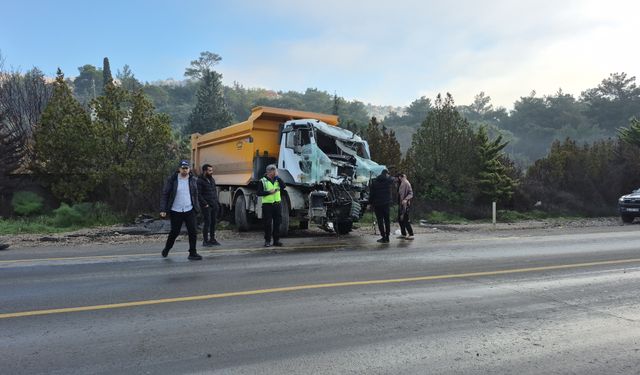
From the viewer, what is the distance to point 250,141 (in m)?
14.2

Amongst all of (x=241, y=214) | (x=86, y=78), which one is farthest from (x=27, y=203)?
(x=86, y=78)

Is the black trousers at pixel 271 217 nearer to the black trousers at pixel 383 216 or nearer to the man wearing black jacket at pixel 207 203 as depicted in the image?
the man wearing black jacket at pixel 207 203

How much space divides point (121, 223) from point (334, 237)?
734 centimetres

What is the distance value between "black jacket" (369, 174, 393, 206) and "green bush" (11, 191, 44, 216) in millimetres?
11790

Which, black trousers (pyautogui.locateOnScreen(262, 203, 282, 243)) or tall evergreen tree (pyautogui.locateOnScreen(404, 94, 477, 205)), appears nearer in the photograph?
black trousers (pyautogui.locateOnScreen(262, 203, 282, 243))

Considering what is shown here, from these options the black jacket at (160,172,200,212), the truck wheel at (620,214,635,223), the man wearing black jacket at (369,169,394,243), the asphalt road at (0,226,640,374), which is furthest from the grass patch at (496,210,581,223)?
the black jacket at (160,172,200,212)

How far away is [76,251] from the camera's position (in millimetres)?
10391

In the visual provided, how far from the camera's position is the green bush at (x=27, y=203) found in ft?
55.4

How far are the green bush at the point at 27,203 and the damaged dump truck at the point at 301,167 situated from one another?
22.4 ft

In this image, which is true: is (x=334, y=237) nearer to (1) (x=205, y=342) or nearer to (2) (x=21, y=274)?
(2) (x=21, y=274)

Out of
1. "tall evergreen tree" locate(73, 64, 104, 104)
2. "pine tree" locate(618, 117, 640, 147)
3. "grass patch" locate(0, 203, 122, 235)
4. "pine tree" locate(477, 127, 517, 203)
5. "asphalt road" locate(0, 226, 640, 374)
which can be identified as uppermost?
"tall evergreen tree" locate(73, 64, 104, 104)

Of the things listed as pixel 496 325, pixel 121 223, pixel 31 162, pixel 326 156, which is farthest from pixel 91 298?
pixel 31 162

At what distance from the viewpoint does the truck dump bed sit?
14164 mm

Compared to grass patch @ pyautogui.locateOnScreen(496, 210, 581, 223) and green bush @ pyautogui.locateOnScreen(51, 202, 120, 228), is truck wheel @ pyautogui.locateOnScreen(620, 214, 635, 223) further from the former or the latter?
green bush @ pyautogui.locateOnScreen(51, 202, 120, 228)
